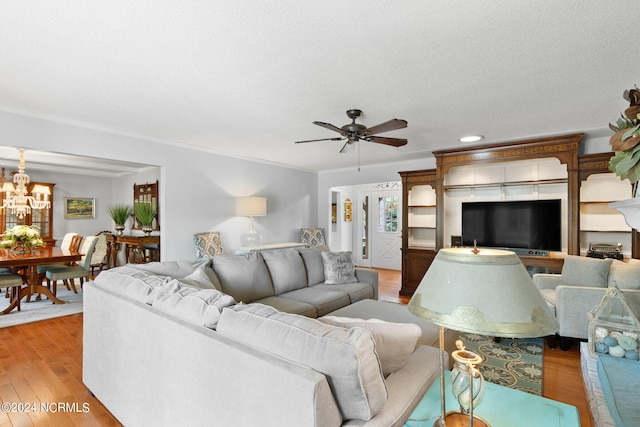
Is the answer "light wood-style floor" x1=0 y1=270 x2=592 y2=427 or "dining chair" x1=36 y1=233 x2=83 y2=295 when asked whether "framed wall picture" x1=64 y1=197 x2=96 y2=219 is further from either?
"light wood-style floor" x1=0 y1=270 x2=592 y2=427

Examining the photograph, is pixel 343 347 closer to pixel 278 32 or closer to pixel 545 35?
pixel 278 32

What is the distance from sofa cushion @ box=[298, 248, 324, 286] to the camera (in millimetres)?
3707

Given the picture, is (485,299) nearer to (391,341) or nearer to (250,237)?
(391,341)

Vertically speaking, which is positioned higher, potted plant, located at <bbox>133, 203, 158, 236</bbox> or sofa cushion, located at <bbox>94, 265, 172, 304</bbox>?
potted plant, located at <bbox>133, 203, 158, 236</bbox>

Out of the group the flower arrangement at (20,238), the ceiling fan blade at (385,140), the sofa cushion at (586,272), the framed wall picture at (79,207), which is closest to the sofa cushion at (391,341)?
the ceiling fan blade at (385,140)

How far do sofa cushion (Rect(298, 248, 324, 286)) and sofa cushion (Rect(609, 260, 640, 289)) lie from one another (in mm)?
2689

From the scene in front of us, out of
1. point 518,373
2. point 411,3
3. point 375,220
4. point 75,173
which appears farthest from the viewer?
point 375,220

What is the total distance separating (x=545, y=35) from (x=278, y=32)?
156cm

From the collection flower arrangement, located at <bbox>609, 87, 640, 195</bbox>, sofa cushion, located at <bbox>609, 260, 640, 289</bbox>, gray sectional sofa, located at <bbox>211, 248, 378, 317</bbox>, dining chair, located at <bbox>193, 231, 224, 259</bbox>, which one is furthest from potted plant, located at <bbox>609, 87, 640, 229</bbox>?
dining chair, located at <bbox>193, 231, 224, 259</bbox>

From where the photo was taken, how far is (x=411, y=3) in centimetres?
161

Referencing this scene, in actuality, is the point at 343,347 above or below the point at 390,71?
below

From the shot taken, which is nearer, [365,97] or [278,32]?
[278,32]

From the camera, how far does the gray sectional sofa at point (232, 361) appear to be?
1.01 m

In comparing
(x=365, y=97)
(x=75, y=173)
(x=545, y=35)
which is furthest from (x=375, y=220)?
(x=75, y=173)
